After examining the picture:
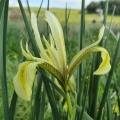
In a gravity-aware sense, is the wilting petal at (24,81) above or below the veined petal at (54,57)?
below

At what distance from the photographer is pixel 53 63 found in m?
0.68

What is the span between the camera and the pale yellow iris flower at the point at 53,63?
60 cm

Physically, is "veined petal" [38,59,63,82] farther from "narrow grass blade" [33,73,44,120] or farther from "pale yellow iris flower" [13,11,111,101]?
"narrow grass blade" [33,73,44,120]

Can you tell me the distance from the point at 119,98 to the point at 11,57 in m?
3.39

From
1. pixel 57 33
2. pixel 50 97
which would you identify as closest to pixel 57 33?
pixel 57 33

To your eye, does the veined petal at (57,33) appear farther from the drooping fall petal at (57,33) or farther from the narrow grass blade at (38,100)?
the narrow grass blade at (38,100)

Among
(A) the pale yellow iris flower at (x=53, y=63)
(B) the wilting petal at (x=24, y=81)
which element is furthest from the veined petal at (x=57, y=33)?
(B) the wilting petal at (x=24, y=81)

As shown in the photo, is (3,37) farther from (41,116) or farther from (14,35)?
(14,35)

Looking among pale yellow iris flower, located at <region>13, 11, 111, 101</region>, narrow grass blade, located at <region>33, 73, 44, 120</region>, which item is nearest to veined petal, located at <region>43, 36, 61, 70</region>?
pale yellow iris flower, located at <region>13, 11, 111, 101</region>

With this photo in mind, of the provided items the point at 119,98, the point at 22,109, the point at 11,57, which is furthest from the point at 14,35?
the point at 119,98

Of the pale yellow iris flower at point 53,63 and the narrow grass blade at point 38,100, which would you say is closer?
the pale yellow iris flower at point 53,63

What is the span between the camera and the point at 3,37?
0.74m

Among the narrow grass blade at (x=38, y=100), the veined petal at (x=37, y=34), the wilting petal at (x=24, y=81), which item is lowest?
the narrow grass blade at (x=38, y=100)

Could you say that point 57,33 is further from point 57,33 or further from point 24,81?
point 24,81
